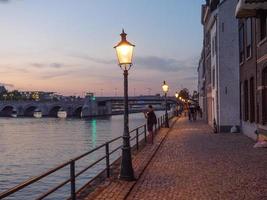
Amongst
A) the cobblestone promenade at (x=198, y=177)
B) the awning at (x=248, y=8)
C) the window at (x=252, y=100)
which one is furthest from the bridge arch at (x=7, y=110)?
the cobblestone promenade at (x=198, y=177)

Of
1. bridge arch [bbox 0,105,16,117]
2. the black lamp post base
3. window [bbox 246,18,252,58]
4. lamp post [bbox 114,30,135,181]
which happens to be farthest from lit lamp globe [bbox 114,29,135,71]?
bridge arch [bbox 0,105,16,117]

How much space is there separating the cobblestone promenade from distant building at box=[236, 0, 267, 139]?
3.97 m

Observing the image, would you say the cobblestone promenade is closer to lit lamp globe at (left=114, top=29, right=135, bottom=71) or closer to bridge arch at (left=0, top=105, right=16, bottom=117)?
lit lamp globe at (left=114, top=29, right=135, bottom=71)

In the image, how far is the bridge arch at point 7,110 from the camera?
186m

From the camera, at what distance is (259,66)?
24.5 meters

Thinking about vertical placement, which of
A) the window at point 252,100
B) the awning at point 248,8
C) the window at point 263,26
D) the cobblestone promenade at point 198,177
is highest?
the awning at point 248,8

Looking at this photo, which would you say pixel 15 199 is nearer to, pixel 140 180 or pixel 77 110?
pixel 140 180

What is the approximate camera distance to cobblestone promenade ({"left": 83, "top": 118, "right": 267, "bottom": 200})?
11.5 m

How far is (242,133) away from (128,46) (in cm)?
1962

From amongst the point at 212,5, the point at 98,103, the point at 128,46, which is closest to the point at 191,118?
the point at 212,5

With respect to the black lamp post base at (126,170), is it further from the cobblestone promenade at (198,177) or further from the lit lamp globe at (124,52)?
the lit lamp globe at (124,52)

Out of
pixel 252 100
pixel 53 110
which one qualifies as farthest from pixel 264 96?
pixel 53 110

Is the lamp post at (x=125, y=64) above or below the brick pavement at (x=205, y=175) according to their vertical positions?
above

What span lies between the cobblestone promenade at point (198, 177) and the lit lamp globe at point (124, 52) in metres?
3.15
